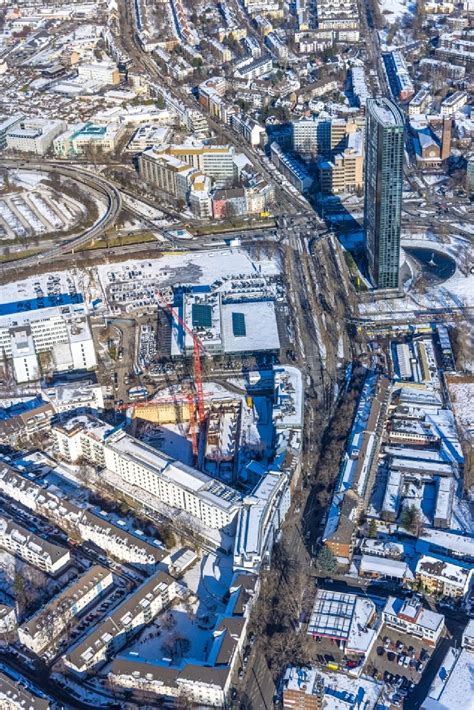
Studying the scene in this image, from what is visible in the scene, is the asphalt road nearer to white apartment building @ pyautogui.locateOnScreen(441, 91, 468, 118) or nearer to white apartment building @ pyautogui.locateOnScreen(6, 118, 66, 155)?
white apartment building @ pyautogui.locateOnScreen(6, 118, 66, 155)

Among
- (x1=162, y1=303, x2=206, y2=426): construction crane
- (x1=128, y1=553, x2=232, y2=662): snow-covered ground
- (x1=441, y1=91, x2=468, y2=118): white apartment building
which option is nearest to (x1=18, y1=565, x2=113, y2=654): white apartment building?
(x1=128, y1=553, x2=232, y2=662): snow-covered ground

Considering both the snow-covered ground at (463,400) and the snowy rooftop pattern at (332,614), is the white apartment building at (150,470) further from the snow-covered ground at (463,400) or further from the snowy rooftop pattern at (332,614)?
the snow-covered ground at (463,400)

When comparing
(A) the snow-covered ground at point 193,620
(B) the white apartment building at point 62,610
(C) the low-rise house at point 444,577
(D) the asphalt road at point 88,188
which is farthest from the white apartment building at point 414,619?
(D) the asphalt road at point 88,188

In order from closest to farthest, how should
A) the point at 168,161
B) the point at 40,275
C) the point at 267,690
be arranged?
1. the point at 267,690
2. the point at 40,275
3. the point at 168,161

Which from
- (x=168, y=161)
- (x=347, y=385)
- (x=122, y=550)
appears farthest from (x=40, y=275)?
(x=122, y=550)

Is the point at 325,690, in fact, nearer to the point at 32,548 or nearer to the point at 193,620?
the point at 193,620

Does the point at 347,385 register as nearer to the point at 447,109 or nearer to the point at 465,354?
the point at 465,354
